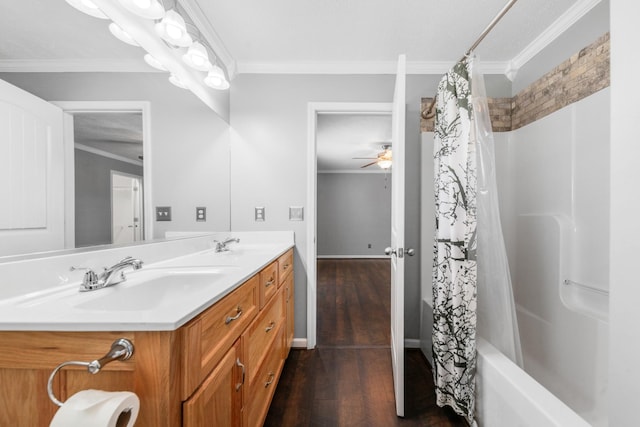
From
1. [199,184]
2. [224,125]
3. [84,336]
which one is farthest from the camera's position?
[224,125]

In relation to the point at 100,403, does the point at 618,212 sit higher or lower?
higher

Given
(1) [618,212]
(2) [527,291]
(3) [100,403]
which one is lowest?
(2) [527,291]

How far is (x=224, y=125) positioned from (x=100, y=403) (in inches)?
74.4

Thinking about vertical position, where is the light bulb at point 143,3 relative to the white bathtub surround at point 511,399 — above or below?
above

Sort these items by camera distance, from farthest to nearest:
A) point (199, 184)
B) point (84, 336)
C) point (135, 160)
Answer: point (199, 184) → point (135, 160) → point (84, 336)

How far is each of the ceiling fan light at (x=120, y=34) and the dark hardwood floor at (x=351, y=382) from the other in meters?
2.01

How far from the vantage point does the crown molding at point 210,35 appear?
1.52 metres

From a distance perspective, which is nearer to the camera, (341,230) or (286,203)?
(286,203)

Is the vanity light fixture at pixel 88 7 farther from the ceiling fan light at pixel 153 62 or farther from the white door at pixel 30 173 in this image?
the white door at pixel 30 173

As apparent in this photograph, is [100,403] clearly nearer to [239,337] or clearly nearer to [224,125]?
[239,337]

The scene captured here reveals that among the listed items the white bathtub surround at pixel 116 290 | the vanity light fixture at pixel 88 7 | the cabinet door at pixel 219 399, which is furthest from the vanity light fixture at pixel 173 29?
the cabinet door at pixel 219 399

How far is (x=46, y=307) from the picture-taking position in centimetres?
68

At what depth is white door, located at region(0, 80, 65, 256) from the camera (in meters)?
0.75

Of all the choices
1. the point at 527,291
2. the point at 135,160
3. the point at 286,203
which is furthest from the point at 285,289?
the point at 527,291
